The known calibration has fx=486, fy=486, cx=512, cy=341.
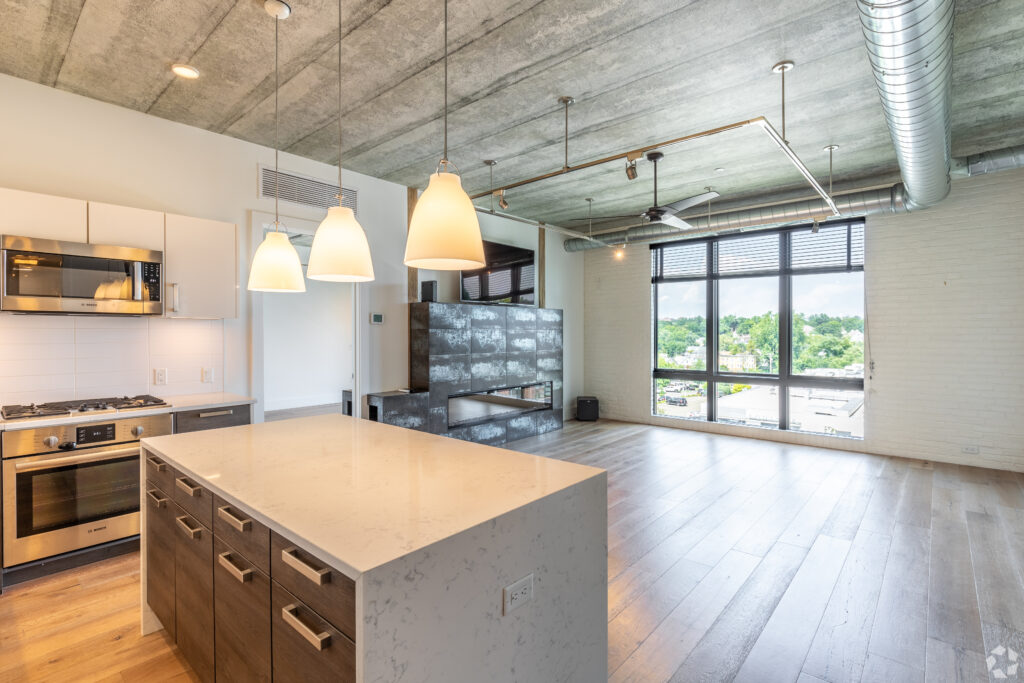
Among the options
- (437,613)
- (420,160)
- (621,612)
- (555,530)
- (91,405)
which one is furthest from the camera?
(420,160)

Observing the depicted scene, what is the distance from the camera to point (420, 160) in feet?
16.1

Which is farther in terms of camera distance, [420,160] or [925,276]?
[925,276]

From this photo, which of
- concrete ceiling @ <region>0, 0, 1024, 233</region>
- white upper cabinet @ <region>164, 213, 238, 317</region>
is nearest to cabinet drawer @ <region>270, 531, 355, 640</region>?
concrete ceiling @ <region>0, 0, 1024, 233</region>

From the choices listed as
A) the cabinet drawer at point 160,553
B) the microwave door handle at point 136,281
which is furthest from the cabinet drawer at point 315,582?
the microwave door handle at point 136,281

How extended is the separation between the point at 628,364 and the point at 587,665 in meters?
6.51

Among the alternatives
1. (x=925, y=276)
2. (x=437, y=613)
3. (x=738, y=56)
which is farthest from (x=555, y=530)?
(x=925, y=276)

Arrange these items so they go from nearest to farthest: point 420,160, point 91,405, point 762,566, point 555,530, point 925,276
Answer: point 555,530, point 762,566, point 91,405, point 420,160, point 925,276

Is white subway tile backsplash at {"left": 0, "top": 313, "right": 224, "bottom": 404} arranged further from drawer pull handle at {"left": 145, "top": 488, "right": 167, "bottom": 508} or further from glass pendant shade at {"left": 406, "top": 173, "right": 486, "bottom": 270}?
glass pendant shade at {"left": 406, "top": 173, "right": 486, "bottom": 270}

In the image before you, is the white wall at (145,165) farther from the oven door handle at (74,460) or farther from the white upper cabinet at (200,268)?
the oven door handle at (74,460)

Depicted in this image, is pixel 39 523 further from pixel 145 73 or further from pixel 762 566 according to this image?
pixel 762 566

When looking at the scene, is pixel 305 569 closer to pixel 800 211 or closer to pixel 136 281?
pixel 136 281

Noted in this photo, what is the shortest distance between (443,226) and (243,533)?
1190 mm

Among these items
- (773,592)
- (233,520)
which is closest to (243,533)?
(233,520)

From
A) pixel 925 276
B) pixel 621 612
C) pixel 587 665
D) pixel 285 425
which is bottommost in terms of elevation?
pixel 621 612
